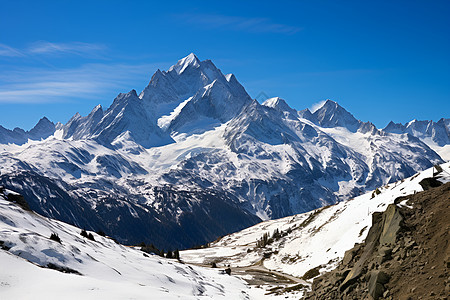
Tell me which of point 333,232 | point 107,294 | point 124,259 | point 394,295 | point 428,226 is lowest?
point 394,295

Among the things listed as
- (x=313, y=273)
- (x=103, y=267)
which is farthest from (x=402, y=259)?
(x=313, y=273)

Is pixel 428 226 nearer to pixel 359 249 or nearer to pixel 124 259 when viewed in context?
pixel 359 249

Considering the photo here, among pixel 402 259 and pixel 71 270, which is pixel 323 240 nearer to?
pixel 71 270

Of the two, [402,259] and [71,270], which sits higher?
[71,270]

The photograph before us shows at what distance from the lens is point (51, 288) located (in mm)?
34562

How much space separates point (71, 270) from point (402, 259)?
3090 cm

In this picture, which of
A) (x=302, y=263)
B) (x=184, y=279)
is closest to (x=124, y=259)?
(x=184, y=279)

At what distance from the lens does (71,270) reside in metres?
43.6

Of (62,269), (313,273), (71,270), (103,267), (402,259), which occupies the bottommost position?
(402,259)

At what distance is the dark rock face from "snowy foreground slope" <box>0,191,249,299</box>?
54.9ft

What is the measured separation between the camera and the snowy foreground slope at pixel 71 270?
34.7 meters

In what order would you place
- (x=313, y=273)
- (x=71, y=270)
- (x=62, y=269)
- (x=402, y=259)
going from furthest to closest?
(x=313, y=273), (x=71, y=270), (x=62, y=269), (x=402, y=259)

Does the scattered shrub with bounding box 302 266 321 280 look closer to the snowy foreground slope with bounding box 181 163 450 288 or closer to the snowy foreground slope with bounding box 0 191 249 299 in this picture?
the snowy foreground slope with bounding box 181 163 450 288

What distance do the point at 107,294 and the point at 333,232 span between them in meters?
84.1
